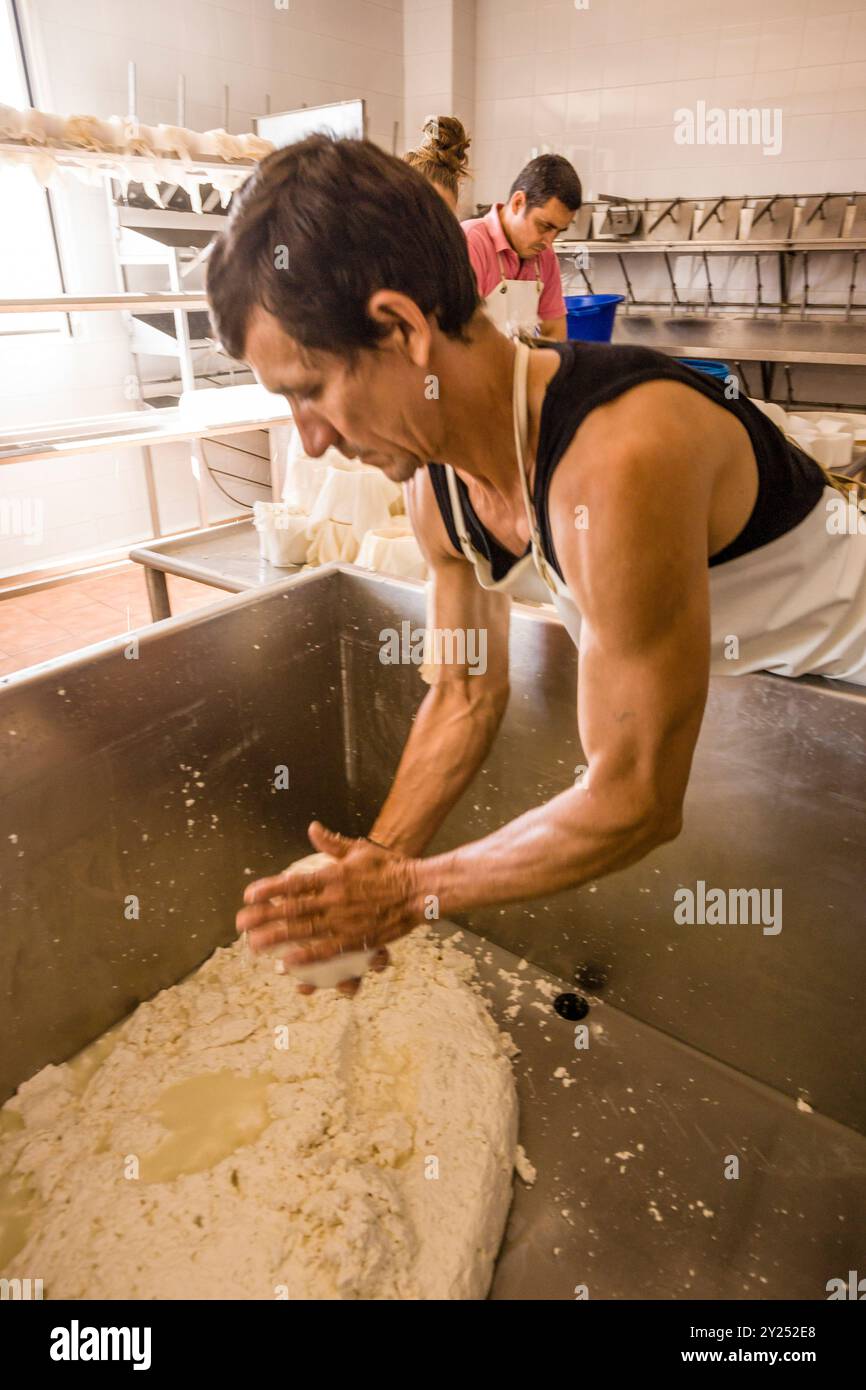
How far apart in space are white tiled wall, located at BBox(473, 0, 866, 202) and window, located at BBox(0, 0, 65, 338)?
248 cm

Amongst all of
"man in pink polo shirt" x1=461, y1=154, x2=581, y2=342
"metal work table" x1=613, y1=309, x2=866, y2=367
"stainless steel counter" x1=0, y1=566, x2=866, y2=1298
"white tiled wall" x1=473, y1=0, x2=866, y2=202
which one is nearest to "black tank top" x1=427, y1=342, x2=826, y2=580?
"stainless steel counter" x1=0, y1=566, x2=866, y2=1298

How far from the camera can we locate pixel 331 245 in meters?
0.72

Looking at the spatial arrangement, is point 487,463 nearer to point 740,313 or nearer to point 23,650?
point 23,650

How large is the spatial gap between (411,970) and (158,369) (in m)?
3.71

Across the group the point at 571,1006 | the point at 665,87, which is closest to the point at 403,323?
the point at 571,1006

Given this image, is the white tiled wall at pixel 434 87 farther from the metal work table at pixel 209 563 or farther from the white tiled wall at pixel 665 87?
the metal work table at pixel 209 563

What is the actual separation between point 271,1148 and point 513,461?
91 centimetres

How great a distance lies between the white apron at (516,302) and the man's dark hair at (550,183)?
0.19 meters

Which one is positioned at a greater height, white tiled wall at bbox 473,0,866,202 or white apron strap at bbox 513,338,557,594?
white tiled wall at bbox 473,0,866,202

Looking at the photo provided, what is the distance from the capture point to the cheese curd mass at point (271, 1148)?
954mm

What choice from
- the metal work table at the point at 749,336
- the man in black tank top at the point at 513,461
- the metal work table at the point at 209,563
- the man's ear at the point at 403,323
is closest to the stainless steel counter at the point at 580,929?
the metal work table at the point at 209,563

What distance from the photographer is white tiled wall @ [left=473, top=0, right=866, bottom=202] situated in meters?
3.76

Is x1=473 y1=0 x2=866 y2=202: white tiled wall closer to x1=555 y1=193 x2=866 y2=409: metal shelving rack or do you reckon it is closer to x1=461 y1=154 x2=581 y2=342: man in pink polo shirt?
x1=555 y1=193 x2=866 y2=409: metal shelving rack

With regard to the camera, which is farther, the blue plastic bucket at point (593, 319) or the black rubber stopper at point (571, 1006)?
the blue plastic bucket at point (593, 319)
